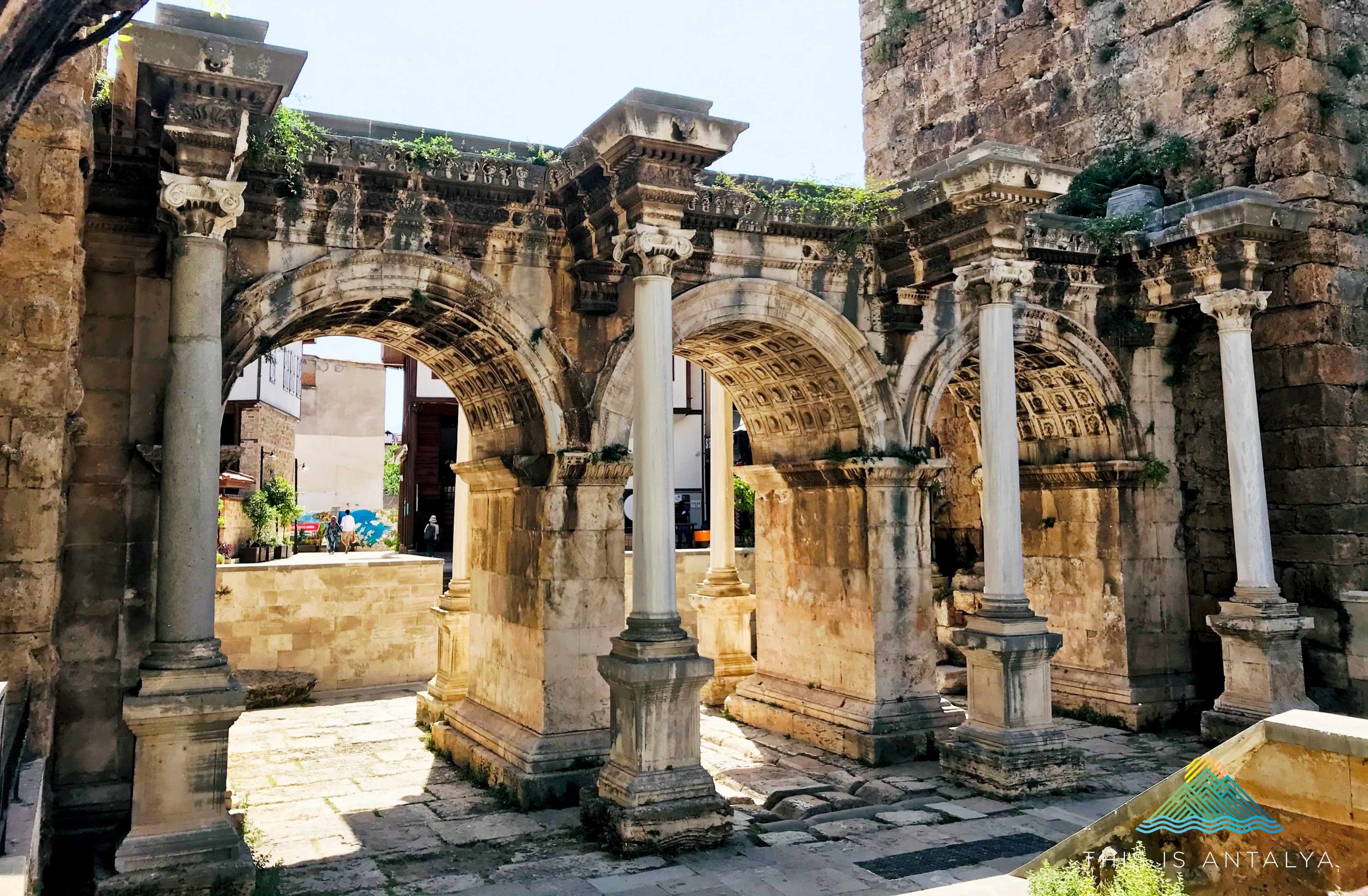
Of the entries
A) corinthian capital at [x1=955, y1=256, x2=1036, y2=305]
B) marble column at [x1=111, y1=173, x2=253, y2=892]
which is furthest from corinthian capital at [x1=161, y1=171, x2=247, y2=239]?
corinthian capital at [x1=955, y1=256, x2=1036, y2=305]

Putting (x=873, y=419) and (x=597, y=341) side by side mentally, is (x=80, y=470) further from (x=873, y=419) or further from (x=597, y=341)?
(x=873, y=419)

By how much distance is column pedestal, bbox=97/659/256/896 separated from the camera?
6.16 m

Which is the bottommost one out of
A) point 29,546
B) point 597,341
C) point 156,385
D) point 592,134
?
point 29,546

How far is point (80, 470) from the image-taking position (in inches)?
292

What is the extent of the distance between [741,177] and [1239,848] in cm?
763

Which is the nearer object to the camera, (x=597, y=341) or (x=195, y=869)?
(x=195, y=869)

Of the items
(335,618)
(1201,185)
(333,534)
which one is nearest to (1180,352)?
(1201,185)

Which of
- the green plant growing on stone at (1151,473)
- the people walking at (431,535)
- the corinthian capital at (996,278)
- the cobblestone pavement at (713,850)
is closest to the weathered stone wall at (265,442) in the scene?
the people walking at (431,535)

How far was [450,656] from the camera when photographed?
11.5 meters

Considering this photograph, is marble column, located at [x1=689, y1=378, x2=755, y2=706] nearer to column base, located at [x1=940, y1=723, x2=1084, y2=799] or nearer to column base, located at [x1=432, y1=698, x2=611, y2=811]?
column base, located at [x1=432, y1=698, x2=611, y2=811]

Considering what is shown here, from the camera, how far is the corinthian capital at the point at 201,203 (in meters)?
6.62

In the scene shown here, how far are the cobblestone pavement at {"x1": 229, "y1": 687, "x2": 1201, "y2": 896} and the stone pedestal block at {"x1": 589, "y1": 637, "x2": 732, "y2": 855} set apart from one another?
0.55 ft

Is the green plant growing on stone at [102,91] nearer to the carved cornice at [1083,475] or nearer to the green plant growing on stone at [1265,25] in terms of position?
the carved cornice at [1083,475]

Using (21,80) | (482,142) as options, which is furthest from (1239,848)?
(482,142)
